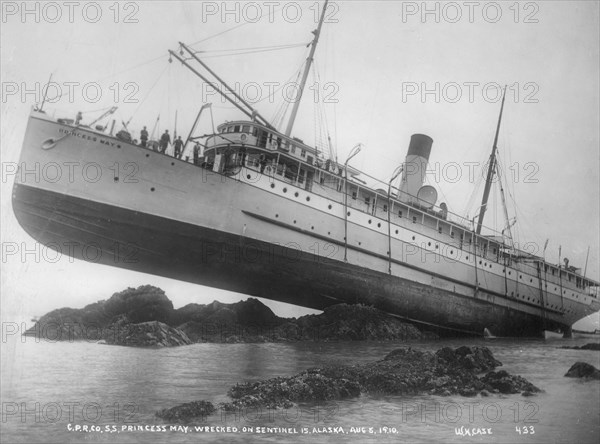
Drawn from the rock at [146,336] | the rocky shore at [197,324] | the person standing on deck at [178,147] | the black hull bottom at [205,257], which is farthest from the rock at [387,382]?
the person standing on deck at [178,147]

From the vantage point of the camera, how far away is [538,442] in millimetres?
5625

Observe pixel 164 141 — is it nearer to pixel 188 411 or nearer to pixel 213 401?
pixel 213 401

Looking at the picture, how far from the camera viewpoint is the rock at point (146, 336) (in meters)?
7.76

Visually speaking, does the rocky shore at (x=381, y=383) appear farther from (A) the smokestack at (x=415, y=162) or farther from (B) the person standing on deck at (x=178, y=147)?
(A) the smokestack at (x=415, y=162)

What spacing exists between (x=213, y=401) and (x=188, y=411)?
16.2 inches

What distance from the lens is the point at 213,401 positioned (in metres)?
5.34

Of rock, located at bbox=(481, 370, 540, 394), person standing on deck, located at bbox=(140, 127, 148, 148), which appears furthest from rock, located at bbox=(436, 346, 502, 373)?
person standing on deck, located at bbox=(140, 127, 148, 148)

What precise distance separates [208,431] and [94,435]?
57.0 inches

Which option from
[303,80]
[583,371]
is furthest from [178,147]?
[583,371]

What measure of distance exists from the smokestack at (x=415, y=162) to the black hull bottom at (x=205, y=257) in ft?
14.1

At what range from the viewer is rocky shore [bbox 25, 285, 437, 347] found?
7.91 meters

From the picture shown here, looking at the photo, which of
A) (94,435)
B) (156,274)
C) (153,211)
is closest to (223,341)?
(156,274)

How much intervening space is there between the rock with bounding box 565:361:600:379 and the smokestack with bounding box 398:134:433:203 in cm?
865

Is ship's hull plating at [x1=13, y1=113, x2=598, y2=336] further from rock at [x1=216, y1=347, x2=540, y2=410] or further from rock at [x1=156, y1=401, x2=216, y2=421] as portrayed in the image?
rock at [x1=156, y1=401, x2=216, y2=421]
